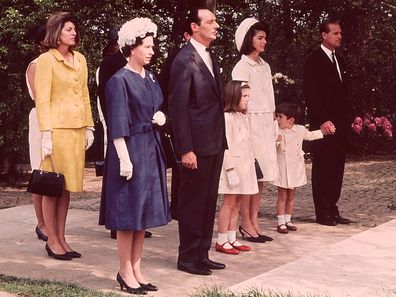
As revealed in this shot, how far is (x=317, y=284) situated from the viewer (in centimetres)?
526

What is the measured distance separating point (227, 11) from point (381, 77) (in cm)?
502

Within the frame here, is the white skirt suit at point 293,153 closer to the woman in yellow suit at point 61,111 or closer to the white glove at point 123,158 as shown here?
the woman in yellow suit at point 61,111

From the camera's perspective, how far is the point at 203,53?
248 inches

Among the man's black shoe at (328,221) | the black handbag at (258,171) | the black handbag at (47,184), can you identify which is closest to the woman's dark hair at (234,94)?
the black handbag at (258,171)

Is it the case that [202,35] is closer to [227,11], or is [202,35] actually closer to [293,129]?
[293,129]

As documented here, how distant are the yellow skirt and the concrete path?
2.35 ft

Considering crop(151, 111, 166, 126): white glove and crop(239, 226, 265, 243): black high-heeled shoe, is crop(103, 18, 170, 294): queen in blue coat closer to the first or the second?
crop(151, 111, 166, 126): white glove

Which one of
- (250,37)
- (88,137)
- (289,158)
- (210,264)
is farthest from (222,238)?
(250,37)

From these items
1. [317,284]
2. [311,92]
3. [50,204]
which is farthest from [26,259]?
[311,92]

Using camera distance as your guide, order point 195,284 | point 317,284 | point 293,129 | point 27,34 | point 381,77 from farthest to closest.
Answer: point 381,77, point 27,34, point 293,129, point 195,284, point 317,284

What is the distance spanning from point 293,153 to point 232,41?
1408 cm

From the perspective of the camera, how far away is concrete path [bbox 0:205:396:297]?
212 inches

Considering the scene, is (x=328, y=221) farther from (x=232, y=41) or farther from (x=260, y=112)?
(x=232, y=41)

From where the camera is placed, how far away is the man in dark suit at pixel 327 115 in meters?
8.64
